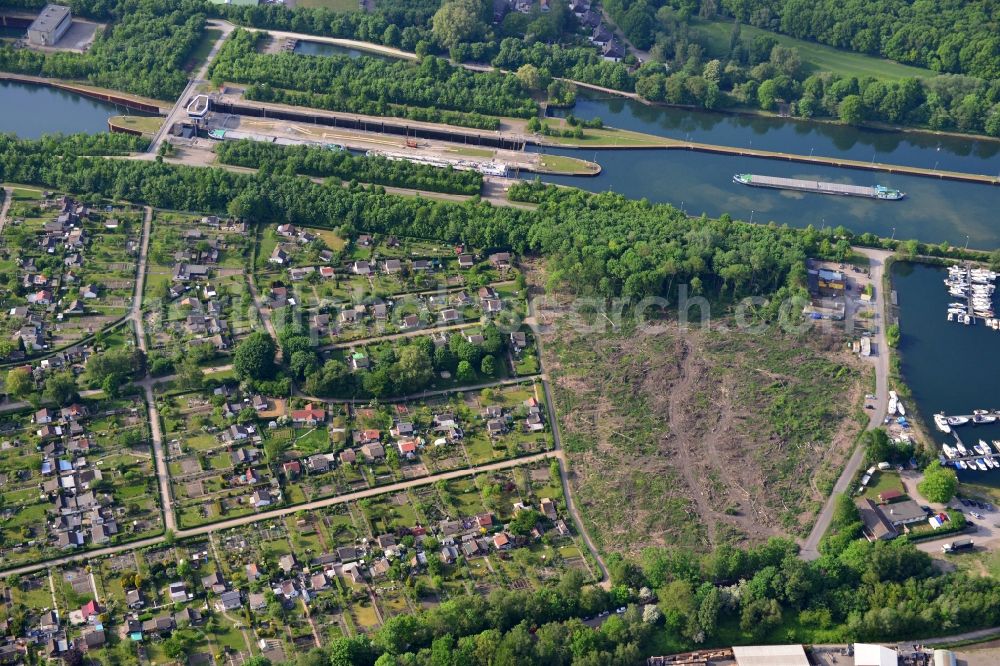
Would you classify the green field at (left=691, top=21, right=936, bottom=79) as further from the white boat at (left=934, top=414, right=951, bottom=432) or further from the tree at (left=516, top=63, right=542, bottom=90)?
the white boat at (left=934, top=414, right=951, bottom=432)

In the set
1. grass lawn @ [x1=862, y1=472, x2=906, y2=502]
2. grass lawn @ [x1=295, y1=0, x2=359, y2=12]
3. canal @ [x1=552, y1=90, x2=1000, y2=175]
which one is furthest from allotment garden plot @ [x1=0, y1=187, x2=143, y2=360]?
grass lawn @ [x1=862, y1=472, x2=906, y2=502]

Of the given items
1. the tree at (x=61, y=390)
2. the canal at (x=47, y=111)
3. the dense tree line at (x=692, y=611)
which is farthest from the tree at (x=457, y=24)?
the dense tree line at (x=692, y=611)

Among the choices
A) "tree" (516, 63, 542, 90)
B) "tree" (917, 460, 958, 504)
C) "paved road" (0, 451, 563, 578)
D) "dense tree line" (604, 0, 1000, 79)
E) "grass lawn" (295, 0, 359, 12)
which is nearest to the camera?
"paved road" (0, 451, 563, 578)

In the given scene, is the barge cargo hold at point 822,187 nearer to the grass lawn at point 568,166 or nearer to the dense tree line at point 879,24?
the grass lawn at point 568,166

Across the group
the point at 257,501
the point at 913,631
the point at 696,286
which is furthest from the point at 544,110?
the point at 913,631

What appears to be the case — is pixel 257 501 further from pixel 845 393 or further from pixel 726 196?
pixel 726 196

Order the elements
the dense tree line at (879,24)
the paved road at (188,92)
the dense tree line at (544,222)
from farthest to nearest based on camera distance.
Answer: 1. the dense tree line at (879,24)
2. the paved road at (188,92)
3. the dense tree line at (544,222)
